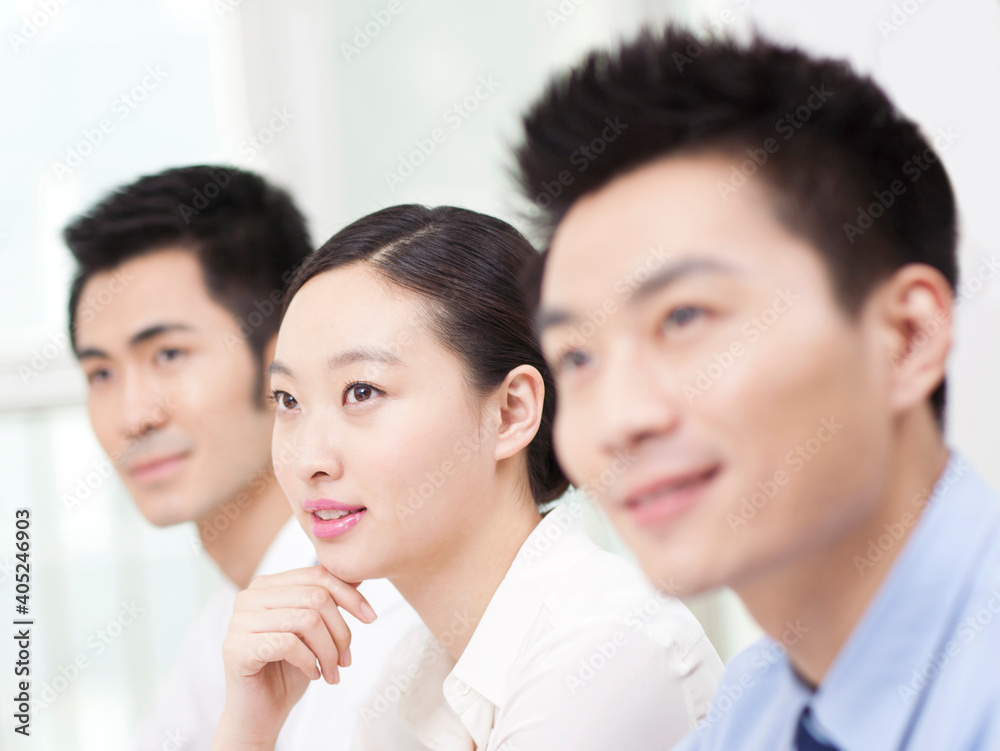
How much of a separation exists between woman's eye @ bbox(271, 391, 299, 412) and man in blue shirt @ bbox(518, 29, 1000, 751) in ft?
1.59

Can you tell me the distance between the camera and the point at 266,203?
1646mm

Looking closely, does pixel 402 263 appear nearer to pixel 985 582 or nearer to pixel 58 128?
pixel 985 582

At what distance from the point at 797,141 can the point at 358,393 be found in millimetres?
525

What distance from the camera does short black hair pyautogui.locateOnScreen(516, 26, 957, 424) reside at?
54cm

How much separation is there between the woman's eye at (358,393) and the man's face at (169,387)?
1.92 feet

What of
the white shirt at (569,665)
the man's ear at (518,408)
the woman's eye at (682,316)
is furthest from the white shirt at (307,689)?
the woman's eye at (682,316)

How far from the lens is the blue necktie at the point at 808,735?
61cm

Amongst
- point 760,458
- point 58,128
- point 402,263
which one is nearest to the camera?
point 760,458

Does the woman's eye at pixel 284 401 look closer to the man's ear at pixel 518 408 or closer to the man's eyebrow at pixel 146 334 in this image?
the man's ear at pixel 518 408

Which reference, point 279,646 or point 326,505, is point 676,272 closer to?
point 326,505

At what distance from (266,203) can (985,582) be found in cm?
138

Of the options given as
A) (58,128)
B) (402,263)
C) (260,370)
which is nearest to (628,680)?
(402,263)

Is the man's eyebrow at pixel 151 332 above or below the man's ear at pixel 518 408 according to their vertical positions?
above

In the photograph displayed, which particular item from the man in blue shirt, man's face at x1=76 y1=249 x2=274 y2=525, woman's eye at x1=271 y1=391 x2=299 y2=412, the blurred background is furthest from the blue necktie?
the blurred background
